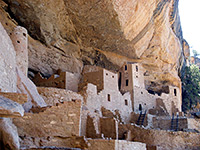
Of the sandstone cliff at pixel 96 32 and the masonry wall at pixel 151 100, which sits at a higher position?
the sandstone cliff at pixel 96 32

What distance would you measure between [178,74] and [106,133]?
64.7 ft

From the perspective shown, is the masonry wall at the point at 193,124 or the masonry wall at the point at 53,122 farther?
the masonry wall at the point at 193,124

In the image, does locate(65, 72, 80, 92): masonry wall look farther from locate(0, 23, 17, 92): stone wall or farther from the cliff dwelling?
A: locate(0, 23, 17, 92): stone wall

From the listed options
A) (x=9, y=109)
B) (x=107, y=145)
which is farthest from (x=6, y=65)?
(x=9, y=109)

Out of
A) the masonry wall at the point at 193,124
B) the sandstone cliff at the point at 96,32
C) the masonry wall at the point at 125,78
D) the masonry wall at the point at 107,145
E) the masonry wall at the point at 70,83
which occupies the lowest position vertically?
the masonry wall at the point at 107,145

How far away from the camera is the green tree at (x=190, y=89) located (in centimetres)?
3109

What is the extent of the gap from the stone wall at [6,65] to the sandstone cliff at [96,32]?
7270mm

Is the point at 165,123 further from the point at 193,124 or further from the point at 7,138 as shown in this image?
the point at 7,138

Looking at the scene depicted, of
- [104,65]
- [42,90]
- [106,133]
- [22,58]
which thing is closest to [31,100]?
[42,90]

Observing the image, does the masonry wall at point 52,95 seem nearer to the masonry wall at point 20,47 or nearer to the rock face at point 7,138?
the masonry wall at point 20,47

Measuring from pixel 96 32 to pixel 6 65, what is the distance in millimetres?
12459

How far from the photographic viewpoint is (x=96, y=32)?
71.3 ft

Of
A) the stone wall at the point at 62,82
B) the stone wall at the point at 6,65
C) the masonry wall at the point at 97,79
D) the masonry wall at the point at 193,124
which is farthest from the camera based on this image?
the masonry wall at the point at 193,124

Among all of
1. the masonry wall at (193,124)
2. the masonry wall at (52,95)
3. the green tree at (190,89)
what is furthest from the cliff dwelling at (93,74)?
the green tree at (190,89)
